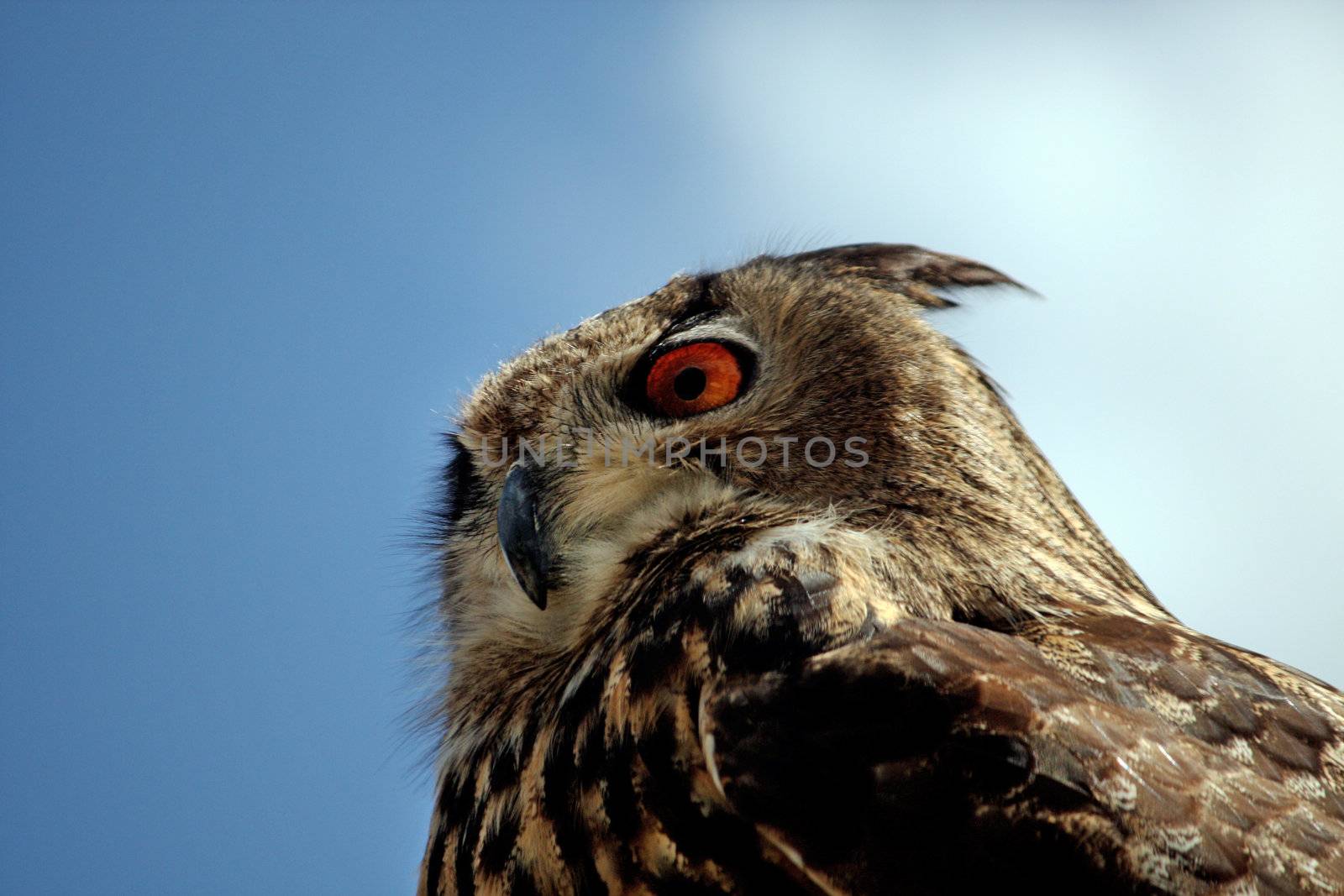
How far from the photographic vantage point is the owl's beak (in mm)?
1845

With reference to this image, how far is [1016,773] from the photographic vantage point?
116cm

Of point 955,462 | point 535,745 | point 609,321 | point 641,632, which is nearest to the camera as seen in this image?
point 641,632

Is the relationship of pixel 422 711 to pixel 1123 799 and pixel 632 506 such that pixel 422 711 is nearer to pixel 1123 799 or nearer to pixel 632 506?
pixel 632 506

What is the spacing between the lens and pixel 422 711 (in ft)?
7.57

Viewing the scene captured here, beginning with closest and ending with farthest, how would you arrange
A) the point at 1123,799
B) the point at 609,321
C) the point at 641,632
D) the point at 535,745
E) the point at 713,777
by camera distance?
the point at 1123,799 → the point at 713,777 → the point at 641,632 → the point at 535,745 → the point at 609,321

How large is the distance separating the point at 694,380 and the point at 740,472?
0.27 metres

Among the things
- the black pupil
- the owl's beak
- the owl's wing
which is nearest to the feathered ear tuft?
the black pupil

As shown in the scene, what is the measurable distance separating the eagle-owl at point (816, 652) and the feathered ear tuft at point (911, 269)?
0.04ft

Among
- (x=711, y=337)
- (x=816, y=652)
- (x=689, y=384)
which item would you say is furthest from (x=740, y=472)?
(x=816, y=652)

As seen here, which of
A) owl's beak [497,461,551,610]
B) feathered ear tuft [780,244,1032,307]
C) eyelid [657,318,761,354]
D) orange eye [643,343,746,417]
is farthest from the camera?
feathered ear tuft [780,244,1032,307]

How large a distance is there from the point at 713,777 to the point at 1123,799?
1.53 ft

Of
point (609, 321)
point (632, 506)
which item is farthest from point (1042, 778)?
point (609, 321)

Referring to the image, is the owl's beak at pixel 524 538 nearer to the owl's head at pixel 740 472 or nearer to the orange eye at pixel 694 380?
the owl's head at pixel 740 472

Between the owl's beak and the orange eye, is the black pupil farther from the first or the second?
the owl's beak
